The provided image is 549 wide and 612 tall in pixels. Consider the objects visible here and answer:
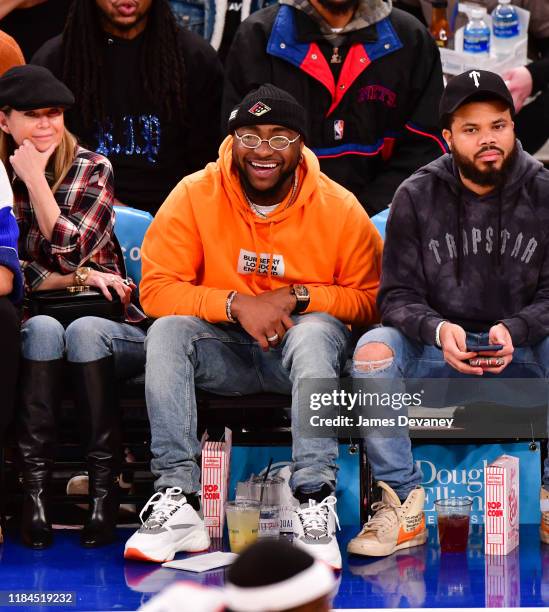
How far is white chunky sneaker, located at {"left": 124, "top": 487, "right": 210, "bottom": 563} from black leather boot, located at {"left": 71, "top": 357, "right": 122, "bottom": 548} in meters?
0.16

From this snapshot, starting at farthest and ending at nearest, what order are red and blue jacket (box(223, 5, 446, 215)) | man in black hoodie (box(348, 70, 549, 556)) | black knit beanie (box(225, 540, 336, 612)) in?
1. red and blue jacket (box(223, 5, 446, 215))
2. man in black hoodie (box(348, 70, 549, 556))
3. black knit beanie (box(225, 540, 336, 612))

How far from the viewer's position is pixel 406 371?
13.1 ft

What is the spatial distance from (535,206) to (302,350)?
921 mm

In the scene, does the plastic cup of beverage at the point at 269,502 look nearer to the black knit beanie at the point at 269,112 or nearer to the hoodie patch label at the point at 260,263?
the hoodie patch label at the point at 260,263

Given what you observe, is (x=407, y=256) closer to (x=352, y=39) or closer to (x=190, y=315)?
(x=190, y=315)

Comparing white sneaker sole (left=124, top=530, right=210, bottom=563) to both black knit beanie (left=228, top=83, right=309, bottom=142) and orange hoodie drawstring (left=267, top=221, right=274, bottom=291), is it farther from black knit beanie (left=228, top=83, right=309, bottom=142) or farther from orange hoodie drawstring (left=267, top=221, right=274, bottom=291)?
black knit beanie (left=228, top=83, right=309, bottom=142)

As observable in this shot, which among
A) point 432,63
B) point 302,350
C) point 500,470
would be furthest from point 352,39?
point 500,470

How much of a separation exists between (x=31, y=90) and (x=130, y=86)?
741mm

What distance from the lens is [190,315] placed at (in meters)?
4.04

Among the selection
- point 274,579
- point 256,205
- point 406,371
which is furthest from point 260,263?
point 274,579

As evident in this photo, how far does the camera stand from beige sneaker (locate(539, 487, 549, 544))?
3.88 meters

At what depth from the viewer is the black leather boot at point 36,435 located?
153 inches

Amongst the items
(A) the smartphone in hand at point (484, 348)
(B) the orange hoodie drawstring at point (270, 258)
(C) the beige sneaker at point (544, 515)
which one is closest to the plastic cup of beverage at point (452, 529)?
(C) the beige sneaker at point (544, 515)

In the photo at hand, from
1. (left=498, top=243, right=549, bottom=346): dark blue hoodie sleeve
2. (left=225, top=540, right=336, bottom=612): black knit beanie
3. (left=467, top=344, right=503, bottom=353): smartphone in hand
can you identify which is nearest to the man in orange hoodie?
(left=467, top=344, right=503, bottom=353): smartphone in hand
